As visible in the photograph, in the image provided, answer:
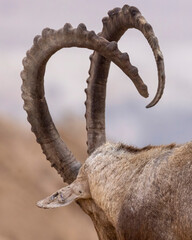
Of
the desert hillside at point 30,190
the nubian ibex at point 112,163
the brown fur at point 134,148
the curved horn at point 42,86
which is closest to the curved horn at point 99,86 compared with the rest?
the nubian ibex at point 112,163

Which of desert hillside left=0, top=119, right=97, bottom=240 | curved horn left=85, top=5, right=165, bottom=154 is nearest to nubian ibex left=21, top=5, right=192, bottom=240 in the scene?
curved horn left=85, top=5, right=165, bottom=154

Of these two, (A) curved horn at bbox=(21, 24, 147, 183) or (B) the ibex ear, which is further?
(A) curved horn at bbox=(21, 24, 147, 183)

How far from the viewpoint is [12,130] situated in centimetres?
2498

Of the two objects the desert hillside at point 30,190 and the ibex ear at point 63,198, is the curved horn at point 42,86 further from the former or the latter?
the desert hillside at point 30,190

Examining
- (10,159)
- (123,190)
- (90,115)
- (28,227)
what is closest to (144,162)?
(123,190)

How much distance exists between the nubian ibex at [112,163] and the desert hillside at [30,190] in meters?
9.31

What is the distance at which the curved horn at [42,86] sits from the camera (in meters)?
11.1

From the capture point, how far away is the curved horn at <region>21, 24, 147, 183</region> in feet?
36.6

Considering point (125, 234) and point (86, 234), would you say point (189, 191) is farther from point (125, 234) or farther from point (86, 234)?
point (86, 234)

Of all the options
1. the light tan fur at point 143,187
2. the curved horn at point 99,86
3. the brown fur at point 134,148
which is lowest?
the light tan fur at point 143,187

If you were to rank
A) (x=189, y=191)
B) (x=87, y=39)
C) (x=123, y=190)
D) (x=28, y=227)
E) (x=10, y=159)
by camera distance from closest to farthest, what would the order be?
1. (x=189, y=191)
2. (x=123, y=190)
3. (x=87, y=39)
4. (x=28, y=227)
5. (x=10, y=159)

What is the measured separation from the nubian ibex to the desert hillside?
367 inches

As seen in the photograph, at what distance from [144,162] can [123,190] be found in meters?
0.39

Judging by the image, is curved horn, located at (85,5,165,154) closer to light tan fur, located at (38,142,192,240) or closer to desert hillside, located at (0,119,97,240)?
light tan fur, located at (38,142,192,240)
